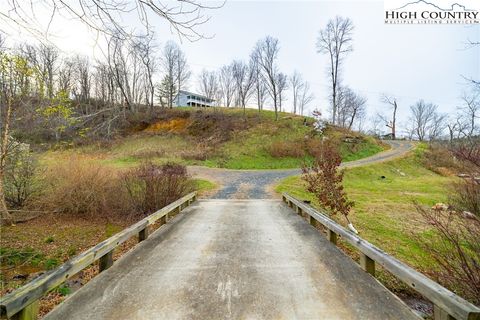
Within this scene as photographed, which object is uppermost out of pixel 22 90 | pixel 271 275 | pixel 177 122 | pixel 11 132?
pixel 177 122

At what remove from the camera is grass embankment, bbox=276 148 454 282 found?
6.27 meters

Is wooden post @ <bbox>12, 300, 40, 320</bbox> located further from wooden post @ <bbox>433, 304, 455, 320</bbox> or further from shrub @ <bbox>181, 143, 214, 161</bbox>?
shrub @ <bbox>181, 143, 214, 161</bbox>

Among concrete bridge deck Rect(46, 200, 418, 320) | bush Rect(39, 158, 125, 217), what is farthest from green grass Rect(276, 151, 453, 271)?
bush Rect(39, 158, 125, 217)

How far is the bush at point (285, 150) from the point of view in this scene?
24.0m

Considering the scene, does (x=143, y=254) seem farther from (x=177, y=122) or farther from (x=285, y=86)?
(x=285, y=86)

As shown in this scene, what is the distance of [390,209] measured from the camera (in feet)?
32.6

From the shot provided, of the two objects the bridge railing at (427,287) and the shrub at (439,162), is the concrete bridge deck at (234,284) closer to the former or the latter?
the bridge railing at (427,287)

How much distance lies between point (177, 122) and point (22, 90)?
29.3 meters

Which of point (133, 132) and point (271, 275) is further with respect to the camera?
point (133, 132)

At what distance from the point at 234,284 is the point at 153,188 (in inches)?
251

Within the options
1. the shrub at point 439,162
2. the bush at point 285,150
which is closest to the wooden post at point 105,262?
the bush at point 285,150

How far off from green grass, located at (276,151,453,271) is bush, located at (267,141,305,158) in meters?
5.96

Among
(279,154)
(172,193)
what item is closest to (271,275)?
(172,193)

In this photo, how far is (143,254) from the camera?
3881 mm
